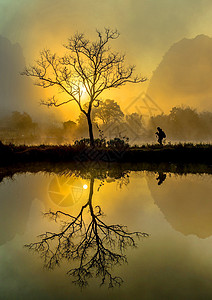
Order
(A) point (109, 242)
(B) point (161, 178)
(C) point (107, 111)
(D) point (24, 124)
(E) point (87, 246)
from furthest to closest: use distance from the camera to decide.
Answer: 1. (D) point (24, 124)
2. (C) point (107, 111)
3. (B) point (161, 178)
4. (A) point (109, 242)
5. (E) point (87, 246)

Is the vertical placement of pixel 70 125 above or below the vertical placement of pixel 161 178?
above

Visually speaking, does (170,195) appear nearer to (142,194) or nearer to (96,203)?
(142,194)

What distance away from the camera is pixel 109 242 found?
451cm

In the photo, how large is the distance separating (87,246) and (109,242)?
418 mm

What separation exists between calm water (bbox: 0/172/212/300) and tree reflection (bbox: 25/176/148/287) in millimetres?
15

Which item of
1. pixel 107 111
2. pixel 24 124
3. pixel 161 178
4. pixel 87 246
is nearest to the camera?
pixel 87 246

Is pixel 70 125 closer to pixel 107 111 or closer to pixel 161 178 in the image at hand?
pixel 107 111

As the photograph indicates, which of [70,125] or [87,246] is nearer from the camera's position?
[87,246]

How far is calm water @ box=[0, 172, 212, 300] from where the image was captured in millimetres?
3191

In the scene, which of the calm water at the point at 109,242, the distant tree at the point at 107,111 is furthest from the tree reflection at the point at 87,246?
the distant tree at the point at 107,111

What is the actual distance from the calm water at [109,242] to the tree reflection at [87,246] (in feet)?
0.05

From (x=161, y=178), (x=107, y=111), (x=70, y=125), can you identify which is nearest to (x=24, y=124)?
(x=70, y=125)

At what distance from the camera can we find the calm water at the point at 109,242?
10.5ft

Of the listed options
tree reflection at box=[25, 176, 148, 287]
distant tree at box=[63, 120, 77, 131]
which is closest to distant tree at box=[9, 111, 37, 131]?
distant tree at box=[63, 120, 77, 131]
